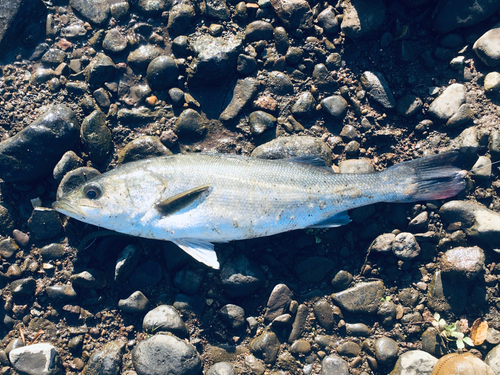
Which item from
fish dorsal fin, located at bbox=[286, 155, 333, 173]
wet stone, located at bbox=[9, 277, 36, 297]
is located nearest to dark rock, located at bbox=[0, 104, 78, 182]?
wet stone, located at bbox=[9, 277, 36, 297]

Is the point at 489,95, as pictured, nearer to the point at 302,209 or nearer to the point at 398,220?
the point at 398,220

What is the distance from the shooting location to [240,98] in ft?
18.1

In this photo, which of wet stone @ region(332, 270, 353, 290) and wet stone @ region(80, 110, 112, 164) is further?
wet stone @ region(80, 110, 112, 164)

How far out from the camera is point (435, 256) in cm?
511

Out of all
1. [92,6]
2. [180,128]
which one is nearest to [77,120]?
[180,128]

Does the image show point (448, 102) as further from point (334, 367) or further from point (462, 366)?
point (334, 367)

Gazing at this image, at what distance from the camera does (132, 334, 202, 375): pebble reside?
180 inches

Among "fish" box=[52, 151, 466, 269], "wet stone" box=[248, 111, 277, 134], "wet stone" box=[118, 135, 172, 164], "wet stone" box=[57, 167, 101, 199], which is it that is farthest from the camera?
"wet stone" box=[248, 111, 277, 134]

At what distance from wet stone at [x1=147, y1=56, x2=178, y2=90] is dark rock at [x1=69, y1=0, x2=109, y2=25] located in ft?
4.16

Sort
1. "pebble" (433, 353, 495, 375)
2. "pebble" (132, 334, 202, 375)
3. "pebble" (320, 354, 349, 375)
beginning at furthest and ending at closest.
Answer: "pebble" (320, 354, 349, 375) < "pebble" (132, 334, 202, 375) < "pebble" (433, 353, 495, 375)

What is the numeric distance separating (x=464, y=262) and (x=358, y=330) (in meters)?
1.86

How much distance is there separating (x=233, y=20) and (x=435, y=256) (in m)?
5.15

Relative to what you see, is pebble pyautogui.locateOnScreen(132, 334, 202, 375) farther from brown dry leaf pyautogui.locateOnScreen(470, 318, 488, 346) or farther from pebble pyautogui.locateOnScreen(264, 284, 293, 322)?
brown dry leaf pyautogui.locateOnScreen(470, 318, 488, 346)

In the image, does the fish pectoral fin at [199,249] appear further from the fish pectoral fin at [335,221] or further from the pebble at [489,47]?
the pebble at [489,47]
